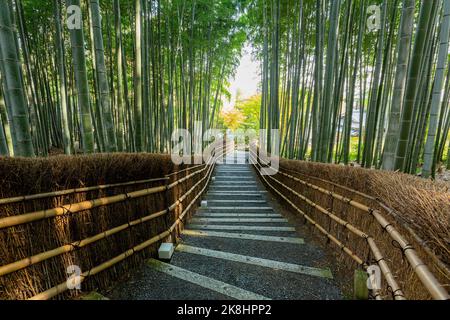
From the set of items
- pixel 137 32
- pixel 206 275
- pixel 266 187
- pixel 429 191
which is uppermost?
pixel 137 32

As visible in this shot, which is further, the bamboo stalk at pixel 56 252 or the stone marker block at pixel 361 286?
the stone marker block at pixel 361 286

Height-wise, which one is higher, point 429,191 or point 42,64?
point 42,64

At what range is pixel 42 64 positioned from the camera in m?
7.23

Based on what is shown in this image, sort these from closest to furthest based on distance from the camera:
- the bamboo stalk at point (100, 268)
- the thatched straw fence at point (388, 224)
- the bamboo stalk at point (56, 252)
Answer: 1. the thatched straw fence at point (388, 224)
2. the bamboo stalk at point (56, 252)
3. the bamboo stalk at point (100, 268)

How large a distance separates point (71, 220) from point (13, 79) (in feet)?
4.52

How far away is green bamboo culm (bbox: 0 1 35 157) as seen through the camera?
1.75 m

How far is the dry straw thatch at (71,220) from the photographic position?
4.00 ft

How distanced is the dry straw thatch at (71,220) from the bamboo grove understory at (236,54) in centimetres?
87

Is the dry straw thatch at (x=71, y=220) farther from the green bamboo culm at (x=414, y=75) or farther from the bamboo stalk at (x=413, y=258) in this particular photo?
the green bamboo culm at (x=414, y=75)

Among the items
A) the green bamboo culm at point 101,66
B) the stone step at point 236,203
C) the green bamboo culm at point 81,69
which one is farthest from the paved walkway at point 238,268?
the green bamboo culm at point 101,66

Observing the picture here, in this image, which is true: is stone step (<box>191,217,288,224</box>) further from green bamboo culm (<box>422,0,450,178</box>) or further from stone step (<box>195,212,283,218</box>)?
green bamboo culm (<box>422,0,450,178</box>)
